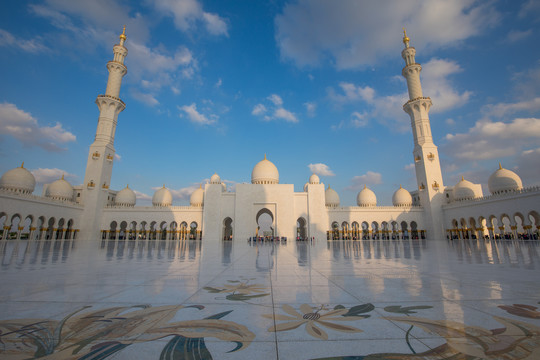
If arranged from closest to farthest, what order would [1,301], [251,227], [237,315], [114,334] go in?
[114,334]
[237,315]
[1,301]
[251,227]

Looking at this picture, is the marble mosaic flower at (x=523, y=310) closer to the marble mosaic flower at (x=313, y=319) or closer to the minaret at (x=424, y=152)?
the marble mosaic flower at (x=313, y=319)

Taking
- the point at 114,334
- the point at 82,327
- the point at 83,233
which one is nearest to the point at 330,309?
the point at 114,334

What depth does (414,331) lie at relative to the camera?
2008 millimetres

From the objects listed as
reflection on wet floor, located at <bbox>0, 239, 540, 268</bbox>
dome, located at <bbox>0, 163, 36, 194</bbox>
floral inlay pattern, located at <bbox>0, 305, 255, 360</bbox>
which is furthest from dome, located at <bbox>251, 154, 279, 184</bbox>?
floral inlay pattern, located at <bbox>0, 305, 255, 360</bbox>

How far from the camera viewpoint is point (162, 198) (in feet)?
119

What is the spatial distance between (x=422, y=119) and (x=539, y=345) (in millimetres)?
35704

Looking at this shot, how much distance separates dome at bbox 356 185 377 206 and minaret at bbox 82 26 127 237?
32329 millimetres

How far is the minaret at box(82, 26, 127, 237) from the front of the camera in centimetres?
3044

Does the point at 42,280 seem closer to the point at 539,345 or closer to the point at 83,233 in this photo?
the point at 539,345

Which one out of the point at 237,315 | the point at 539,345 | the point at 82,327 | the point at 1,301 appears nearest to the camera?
the point at 539,345

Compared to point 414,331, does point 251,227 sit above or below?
above

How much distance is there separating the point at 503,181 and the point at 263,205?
2413 centimetres

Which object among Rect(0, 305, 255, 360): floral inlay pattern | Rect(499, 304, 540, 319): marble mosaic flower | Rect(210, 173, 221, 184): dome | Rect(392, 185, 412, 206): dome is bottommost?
Rect(0, 305, 255, 360): floral inlay pattern

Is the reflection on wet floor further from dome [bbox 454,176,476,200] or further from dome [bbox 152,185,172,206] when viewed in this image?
dome [bbox 152,185,172,206]
